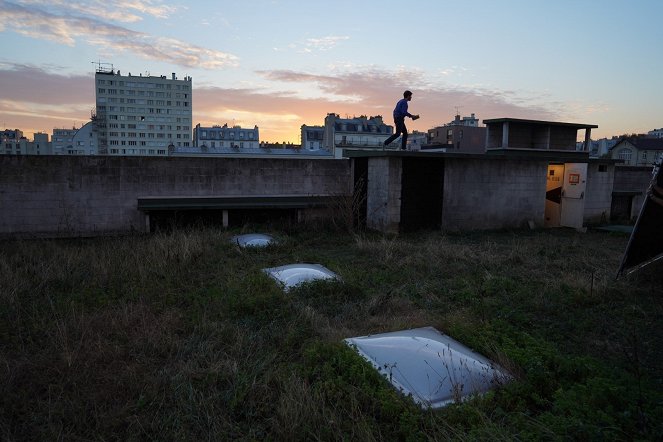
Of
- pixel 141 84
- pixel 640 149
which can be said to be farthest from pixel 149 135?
pixel 640 149

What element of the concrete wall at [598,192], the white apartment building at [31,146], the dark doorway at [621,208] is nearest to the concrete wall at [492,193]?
the concrete wall at [598,192]

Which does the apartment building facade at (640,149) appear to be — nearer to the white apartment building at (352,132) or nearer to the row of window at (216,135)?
the white apartment building at (352,132)

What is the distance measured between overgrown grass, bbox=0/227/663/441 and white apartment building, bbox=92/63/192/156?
10231cm

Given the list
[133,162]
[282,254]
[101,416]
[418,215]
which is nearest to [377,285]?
[282,254]

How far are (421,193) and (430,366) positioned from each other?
9.23m

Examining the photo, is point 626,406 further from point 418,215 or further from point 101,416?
point 418,215

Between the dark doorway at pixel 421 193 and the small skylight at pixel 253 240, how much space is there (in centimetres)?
398

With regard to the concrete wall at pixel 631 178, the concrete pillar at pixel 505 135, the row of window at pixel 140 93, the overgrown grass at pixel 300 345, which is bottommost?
the overgrown grass at pixel 300 345

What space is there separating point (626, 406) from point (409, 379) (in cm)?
153

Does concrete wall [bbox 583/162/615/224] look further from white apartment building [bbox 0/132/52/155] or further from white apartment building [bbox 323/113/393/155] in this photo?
white apartment building [bbox 0/132/52/155]

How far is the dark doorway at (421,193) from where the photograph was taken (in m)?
12.5

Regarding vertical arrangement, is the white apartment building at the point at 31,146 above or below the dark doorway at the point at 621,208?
above

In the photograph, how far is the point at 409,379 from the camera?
3.73 metres

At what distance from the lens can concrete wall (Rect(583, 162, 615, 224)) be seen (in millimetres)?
15328
